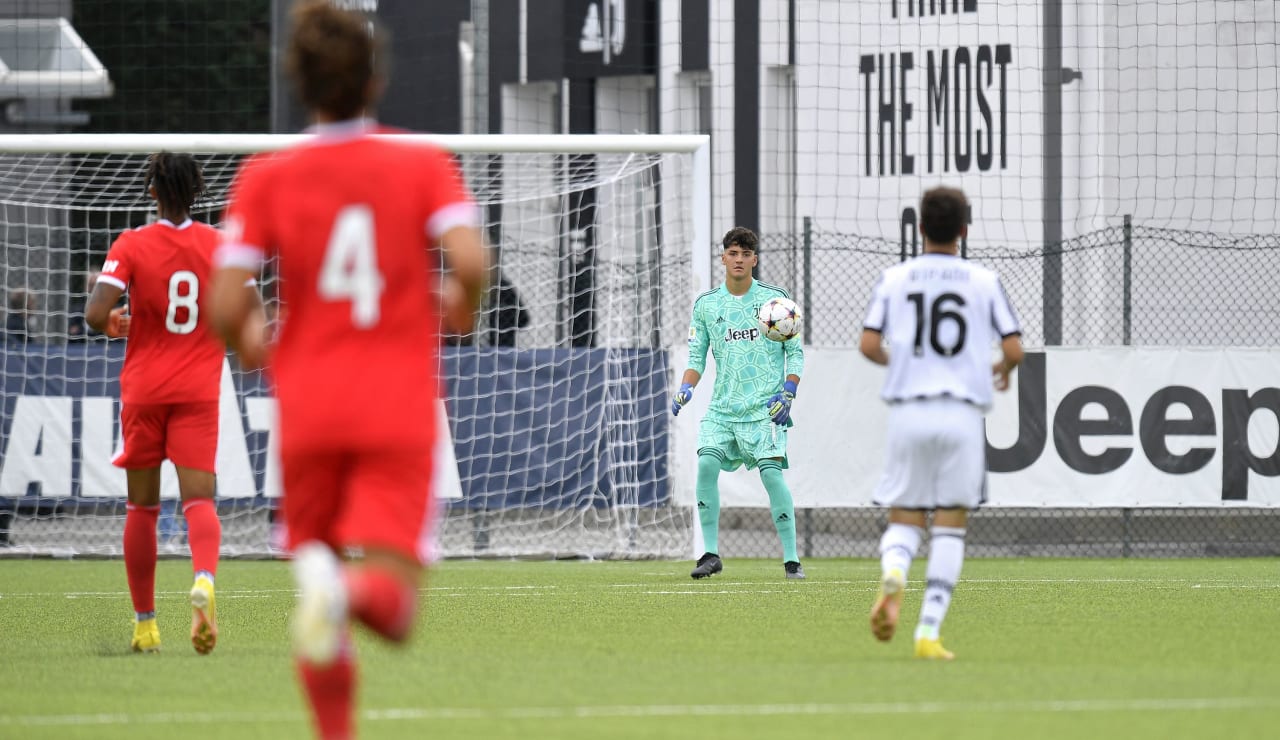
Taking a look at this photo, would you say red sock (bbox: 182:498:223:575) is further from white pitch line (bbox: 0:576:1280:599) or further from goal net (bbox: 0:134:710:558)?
goal net (bbox: 0:134:710:558)

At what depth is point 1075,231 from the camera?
1911 centimetres

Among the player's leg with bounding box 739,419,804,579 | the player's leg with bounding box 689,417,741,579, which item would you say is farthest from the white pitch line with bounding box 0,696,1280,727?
the player's leg with bounding box 689,417,741,579

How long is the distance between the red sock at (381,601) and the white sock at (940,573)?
3.16 meters

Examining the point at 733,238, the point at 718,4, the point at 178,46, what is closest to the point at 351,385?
the point at 733,238

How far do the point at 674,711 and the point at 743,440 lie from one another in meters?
6.43

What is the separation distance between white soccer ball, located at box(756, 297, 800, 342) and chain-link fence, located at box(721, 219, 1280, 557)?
9.21 feet

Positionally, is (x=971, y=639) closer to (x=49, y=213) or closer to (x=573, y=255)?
(x=573, y=255)

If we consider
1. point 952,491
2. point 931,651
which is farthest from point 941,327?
point 931,651

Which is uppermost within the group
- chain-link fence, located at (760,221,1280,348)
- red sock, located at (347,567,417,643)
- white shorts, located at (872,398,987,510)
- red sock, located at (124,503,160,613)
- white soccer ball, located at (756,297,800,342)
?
chain-link fence, located at (760,221,1280,348)

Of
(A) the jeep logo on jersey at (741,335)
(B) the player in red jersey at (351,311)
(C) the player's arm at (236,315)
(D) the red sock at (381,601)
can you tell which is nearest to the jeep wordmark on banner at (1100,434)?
(A) the jeep logo on jersey at (741,335)

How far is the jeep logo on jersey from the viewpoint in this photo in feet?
39.3

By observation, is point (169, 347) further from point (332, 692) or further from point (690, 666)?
point (332, 692)

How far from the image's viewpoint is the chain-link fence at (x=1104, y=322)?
15438mm

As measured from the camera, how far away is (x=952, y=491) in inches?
270
